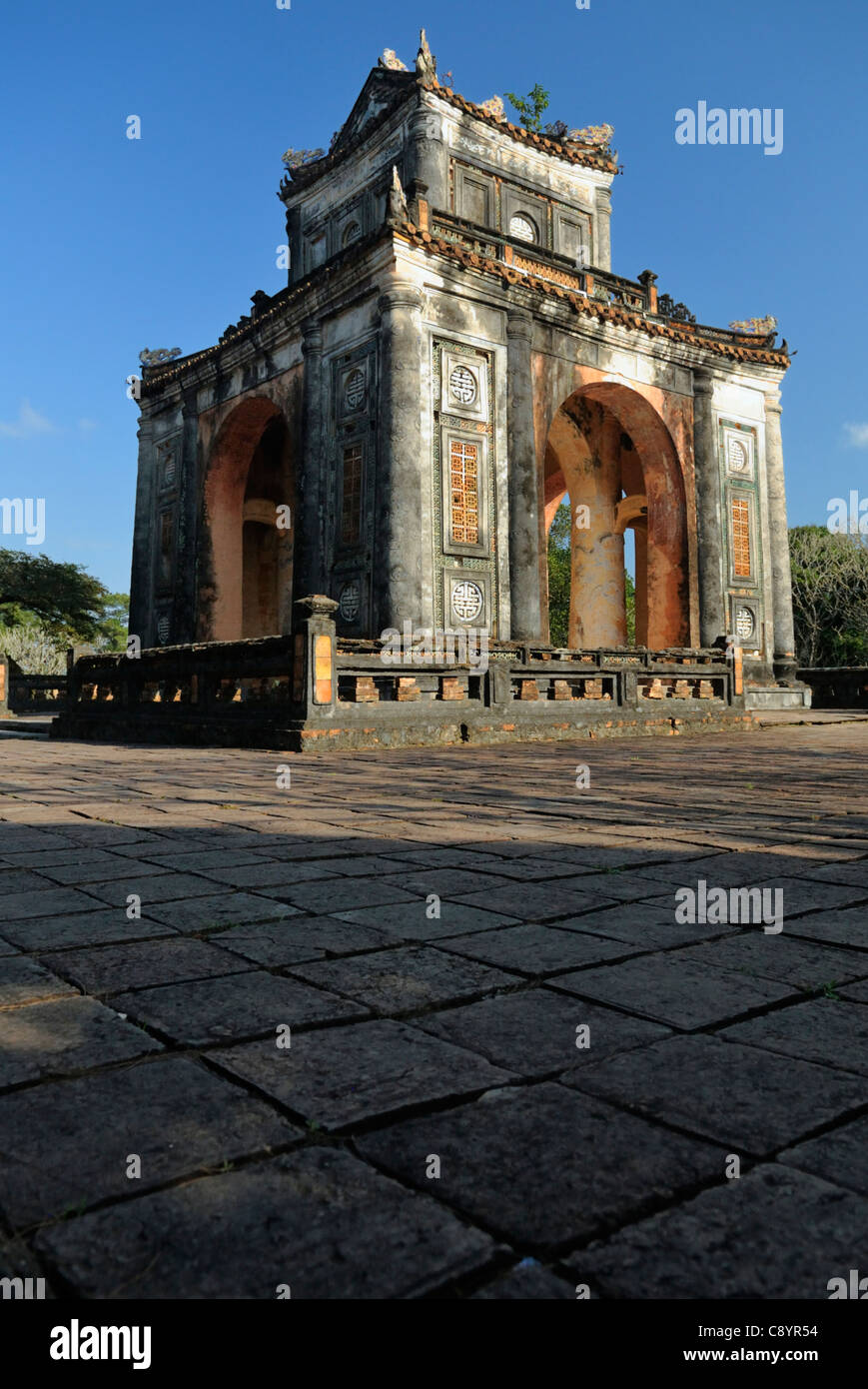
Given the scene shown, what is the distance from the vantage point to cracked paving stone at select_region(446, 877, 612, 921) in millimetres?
2742

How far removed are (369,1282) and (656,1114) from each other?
1.93 ft

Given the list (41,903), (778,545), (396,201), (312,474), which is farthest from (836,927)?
(778,545)

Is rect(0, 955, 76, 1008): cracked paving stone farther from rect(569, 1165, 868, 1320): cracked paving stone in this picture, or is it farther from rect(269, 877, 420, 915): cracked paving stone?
rect(569, 1165, 868, 1320): cracked paving stone

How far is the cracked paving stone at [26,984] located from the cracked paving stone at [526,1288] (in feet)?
4.26

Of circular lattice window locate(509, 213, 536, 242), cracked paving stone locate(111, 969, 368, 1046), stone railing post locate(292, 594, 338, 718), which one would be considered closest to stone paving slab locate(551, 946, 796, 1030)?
cracked paving stone locate(111, 969, 368, 1046)

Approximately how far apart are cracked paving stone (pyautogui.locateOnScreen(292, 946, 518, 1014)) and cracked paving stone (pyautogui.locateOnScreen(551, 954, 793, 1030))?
0.62ft

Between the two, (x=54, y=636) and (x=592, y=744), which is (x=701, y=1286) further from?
(x=54, y=636)

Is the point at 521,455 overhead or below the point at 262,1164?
overhead

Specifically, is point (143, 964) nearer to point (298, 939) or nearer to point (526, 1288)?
point (298, 939)

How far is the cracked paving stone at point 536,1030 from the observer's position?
1664mm

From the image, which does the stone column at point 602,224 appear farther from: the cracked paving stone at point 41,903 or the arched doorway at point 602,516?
the cracked paving stone at point 41,903

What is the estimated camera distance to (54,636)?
40.2m

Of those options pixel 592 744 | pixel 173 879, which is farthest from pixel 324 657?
pixel 173 879

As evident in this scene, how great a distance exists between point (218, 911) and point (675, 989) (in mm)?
1381
